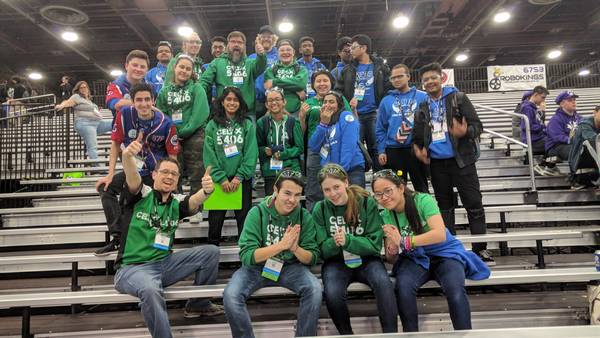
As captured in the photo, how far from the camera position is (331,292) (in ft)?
9.06

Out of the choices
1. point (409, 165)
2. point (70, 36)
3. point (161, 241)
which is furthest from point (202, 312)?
point (70, 36)

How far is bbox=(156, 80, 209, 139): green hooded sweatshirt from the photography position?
12.5 ft

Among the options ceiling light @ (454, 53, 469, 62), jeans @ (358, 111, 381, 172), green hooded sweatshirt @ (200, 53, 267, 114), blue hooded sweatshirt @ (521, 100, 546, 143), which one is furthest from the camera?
ceiling light @ (454, 53, 469, 62)

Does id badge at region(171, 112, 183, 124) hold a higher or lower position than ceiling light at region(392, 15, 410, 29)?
lower

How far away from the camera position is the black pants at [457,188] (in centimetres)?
351

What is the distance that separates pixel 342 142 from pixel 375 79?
1325 mm

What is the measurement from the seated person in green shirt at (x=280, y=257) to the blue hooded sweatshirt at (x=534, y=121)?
4634 millimetres

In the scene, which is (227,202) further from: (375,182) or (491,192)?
(491,192)

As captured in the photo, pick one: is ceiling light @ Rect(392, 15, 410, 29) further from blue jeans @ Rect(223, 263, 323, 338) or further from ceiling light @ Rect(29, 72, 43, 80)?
ceiling light @ Rect(29, 72, 43, 80)

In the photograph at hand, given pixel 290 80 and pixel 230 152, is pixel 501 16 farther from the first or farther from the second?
pixel 230 152

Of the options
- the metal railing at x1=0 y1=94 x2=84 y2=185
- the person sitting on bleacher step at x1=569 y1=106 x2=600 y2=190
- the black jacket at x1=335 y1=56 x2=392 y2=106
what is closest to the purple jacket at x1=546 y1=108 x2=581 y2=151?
the person sitting on bleacher step at x1=569 y1=106 x2=600 y2=190

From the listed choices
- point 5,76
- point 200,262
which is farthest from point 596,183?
point 5,76

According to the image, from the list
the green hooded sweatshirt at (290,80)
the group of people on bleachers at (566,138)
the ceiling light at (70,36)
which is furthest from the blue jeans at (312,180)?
the ceiling light at (70,36)

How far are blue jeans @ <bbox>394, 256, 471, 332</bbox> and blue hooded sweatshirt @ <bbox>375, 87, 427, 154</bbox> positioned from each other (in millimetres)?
1483
